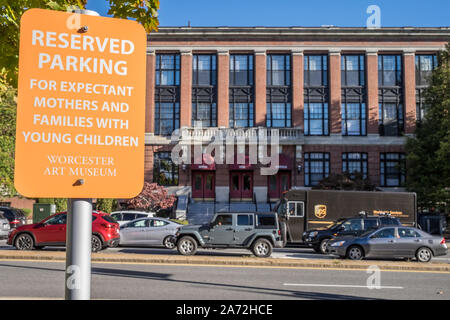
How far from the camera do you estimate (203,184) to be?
37344 mm

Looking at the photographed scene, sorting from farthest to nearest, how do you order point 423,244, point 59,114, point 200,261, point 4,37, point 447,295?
point 423,244, point 200,261, point 447,295, point 4,37, point 59,114

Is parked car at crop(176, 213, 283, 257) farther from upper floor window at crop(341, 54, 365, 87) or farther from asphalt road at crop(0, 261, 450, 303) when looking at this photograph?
upper floor window at crop(341, 54, 365, 87)

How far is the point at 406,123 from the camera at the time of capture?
1475 inches

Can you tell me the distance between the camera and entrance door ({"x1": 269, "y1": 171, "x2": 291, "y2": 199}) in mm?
37250

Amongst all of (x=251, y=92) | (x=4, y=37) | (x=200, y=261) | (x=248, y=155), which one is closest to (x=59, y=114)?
(x=4, y=37)

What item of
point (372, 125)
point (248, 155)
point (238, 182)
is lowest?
point (238, 182)

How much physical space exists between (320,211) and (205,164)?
1505 centimetres

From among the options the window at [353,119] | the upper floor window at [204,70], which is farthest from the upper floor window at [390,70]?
the upper floor window at [204,70]

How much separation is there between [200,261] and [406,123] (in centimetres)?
2976

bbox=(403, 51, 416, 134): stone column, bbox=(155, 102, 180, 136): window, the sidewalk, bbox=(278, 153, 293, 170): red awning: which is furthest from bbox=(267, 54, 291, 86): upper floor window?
the sidewalk

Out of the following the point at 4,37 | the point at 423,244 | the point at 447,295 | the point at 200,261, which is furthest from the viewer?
the point at 423,244

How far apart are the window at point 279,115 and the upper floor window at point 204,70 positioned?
5.76 m

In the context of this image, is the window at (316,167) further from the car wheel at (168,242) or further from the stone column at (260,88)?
the car wheel at (168,242)

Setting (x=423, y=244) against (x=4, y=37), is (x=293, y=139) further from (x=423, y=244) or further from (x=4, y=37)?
(x=4, y=37)
